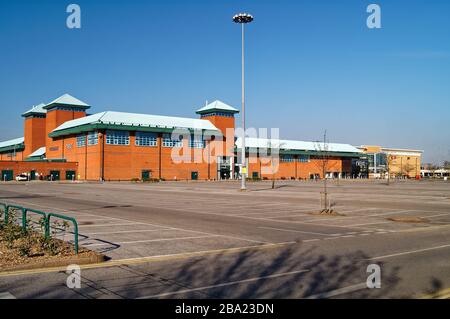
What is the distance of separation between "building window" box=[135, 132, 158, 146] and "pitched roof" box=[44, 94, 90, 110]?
2636 cm

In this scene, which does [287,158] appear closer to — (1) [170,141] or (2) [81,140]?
(1) [170,141]

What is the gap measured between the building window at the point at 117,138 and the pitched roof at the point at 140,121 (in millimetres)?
1852

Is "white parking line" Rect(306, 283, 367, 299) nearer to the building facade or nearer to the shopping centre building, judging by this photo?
the shopping centre building

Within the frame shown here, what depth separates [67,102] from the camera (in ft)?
335

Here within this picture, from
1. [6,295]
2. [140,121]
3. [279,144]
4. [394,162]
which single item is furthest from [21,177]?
[394,162]

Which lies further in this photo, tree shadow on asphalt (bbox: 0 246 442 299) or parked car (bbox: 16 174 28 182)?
parked car (bbox: 16 174 28 182)

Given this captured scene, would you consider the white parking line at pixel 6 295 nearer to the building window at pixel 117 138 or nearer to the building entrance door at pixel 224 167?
the building window at pixel 117 138

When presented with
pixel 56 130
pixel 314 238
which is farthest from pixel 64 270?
pixel 56 130

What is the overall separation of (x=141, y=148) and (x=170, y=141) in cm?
711

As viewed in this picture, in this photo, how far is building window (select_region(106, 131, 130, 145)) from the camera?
3201 inches

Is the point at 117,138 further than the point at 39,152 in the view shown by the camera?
No

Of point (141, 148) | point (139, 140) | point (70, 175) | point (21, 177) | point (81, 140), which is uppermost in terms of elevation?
point (81, 140)

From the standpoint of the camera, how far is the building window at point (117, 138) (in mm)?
81312
